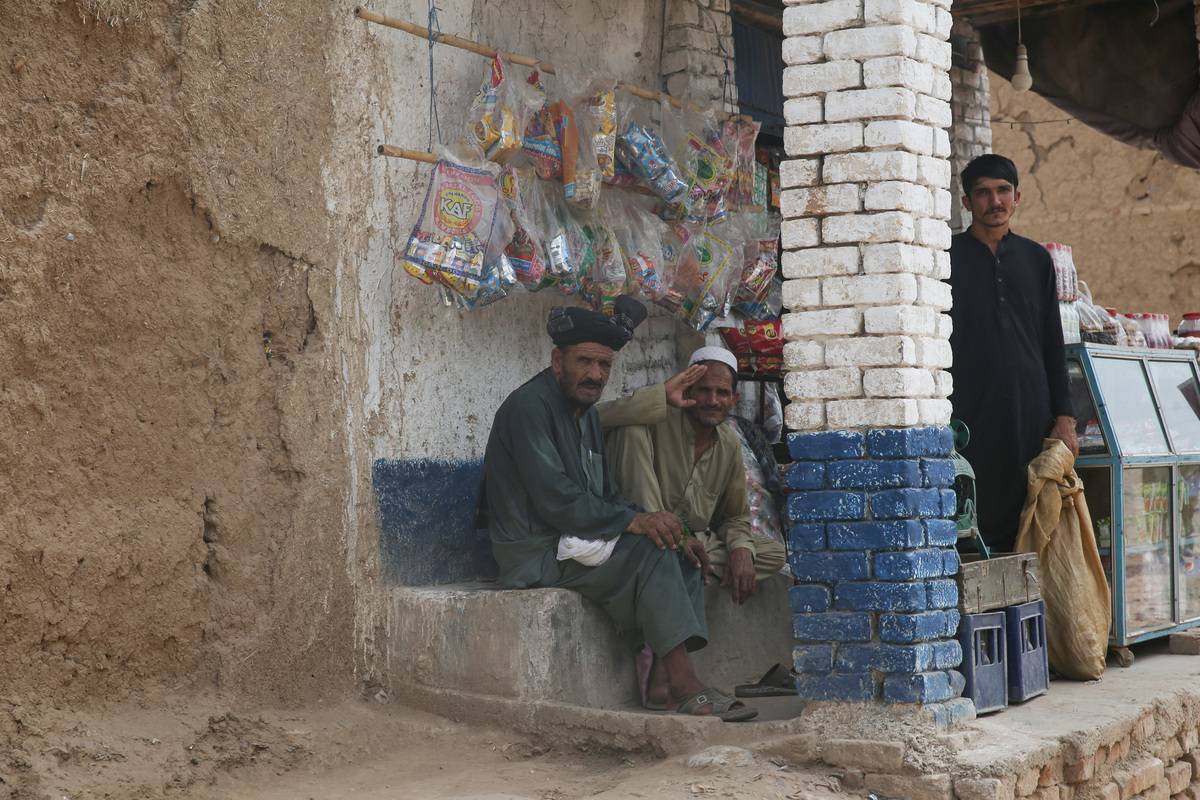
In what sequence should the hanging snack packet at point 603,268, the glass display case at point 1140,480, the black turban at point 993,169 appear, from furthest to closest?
the glass display case at point 1140,480 < the black turban at point 993,169 < the hanging snack packet at point 603,268

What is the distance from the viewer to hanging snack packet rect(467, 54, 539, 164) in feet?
17.7

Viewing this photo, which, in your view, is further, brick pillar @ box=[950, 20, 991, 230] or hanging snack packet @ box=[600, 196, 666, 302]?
brick pillar @ box=[950, 20, 991, 230]

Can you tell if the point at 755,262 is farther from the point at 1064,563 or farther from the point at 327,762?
the point at 327,762

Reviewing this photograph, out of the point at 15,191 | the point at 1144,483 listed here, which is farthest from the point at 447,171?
the point at 1144,483

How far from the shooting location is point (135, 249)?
14.6 feet

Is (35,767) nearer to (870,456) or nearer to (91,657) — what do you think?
(91,657)

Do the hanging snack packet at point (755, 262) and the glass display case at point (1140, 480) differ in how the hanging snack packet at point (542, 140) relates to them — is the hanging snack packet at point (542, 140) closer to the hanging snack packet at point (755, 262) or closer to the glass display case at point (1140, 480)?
the hanging snack packet at point (755, 262)

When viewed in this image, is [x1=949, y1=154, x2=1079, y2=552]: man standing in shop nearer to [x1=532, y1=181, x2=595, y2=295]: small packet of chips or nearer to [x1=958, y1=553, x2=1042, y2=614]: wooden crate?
[x1=958, y1=553, x2=1042, y2=614]: wooden crate

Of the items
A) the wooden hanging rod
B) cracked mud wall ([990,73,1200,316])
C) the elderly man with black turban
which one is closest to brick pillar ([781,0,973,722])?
the elderly man with black turban

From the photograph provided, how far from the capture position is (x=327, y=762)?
473 cm

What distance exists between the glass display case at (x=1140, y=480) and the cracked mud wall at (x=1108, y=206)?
459cm

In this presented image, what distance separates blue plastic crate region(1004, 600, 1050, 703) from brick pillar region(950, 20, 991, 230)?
156 inches

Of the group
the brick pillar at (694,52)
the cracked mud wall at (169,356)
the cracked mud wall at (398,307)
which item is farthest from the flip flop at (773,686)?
the brick pillar at (694,52)

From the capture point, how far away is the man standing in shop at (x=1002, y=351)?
5836mm
